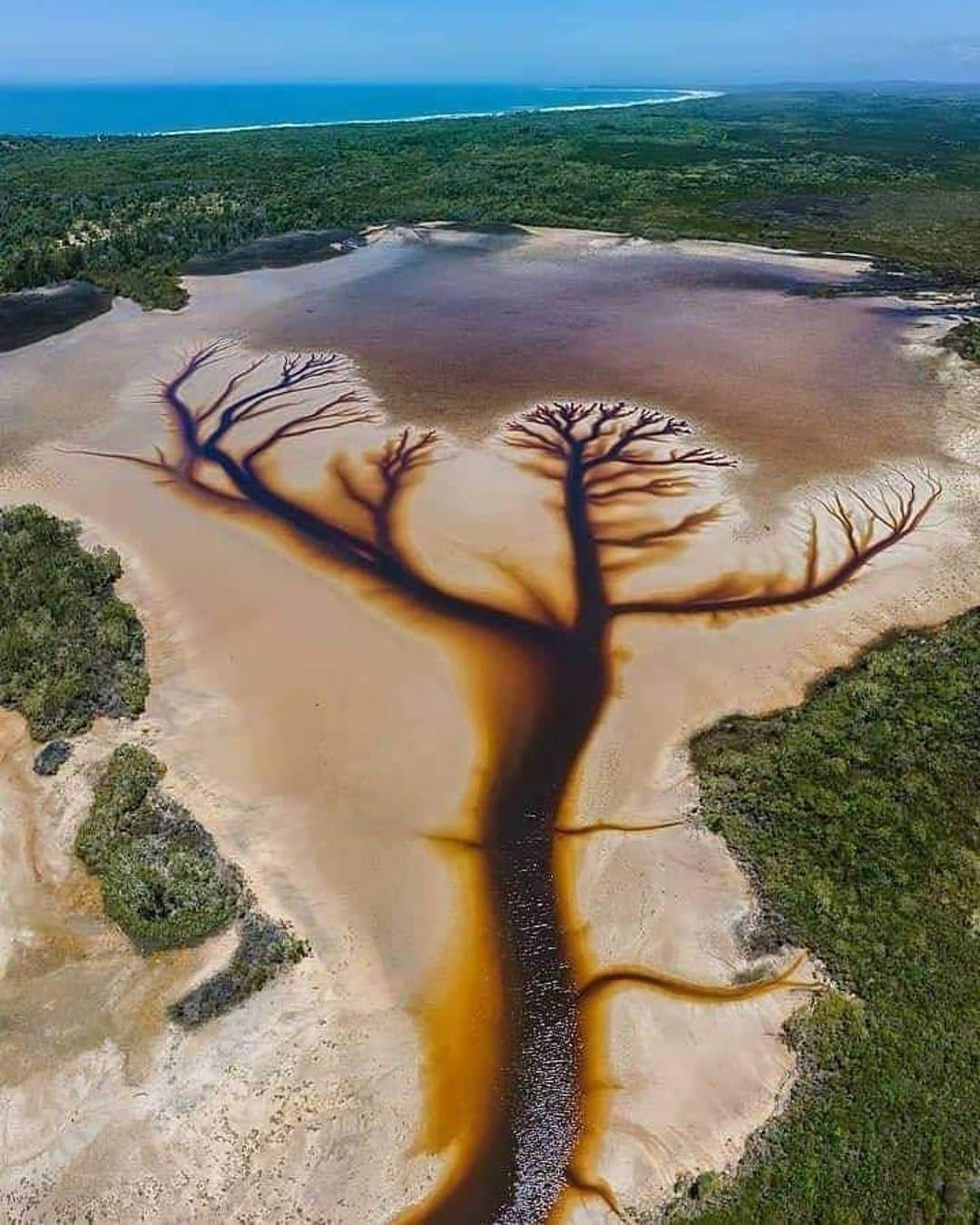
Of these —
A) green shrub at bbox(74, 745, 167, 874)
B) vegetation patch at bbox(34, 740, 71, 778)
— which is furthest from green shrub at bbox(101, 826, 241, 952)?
vegetation patch at bbox(34, 740, 71, 778)

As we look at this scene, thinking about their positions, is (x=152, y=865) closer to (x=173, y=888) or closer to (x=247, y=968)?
(x=173, y=888)

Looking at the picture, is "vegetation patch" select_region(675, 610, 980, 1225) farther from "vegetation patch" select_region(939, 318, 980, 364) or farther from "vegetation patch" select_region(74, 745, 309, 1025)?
"vegetation patch" select_region(939, 318, 980, 364)

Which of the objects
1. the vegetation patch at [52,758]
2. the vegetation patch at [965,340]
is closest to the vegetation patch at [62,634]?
the vegetation patch at [52,758]

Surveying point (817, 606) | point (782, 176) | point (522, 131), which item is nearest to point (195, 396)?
point (817, 606)

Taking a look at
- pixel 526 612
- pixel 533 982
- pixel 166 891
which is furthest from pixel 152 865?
pixel 526 612

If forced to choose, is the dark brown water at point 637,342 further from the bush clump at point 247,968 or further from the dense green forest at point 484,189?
the bush clump at point 247,968

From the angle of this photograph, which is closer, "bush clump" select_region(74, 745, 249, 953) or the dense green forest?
"bush clump" select_region(74, 745, 249, 953)

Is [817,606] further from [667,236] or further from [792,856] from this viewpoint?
[667,236]
